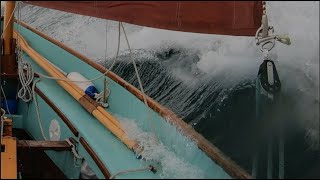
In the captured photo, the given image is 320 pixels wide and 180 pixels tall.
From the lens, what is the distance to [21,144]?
2631 mm

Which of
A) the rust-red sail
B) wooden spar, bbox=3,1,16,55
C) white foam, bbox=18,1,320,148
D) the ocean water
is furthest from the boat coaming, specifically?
white foam, bbox=18,1,320,148

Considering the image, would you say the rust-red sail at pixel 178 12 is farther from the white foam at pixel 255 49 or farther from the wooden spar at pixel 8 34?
the wooden spar at pixel 8 34

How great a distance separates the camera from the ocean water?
2.78m

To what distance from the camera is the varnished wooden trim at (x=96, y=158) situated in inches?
90.2

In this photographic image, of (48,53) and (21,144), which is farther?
(48,53)

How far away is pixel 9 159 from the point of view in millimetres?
2240

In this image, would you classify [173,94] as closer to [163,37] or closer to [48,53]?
[48,53]

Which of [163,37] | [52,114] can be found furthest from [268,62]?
[163,37]

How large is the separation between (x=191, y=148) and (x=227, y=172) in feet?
1.19

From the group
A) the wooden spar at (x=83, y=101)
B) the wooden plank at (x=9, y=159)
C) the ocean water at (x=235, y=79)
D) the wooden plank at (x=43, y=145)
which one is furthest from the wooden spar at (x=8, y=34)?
the wooden plank at (x=9, y=159)

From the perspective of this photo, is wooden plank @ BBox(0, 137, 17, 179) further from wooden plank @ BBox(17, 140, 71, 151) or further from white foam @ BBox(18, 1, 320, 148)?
white foam @ BBox(18, 1, 320, 148)

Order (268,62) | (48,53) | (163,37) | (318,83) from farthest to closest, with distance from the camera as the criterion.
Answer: (163,37), (48,53), (318,83), (268,62)

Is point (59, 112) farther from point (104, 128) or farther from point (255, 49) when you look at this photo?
point (255, 49)

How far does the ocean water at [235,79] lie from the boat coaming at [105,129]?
217mm
